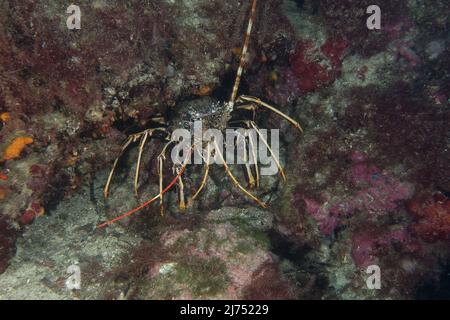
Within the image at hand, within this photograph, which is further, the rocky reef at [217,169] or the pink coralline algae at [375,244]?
the pink coralline algae at [375,244]

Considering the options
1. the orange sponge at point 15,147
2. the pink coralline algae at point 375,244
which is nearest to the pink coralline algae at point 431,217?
the pink coralline algae at point 375,244

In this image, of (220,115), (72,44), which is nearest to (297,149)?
(220,115)

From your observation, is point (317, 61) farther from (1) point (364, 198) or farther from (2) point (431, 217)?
(2) point (431, 217)

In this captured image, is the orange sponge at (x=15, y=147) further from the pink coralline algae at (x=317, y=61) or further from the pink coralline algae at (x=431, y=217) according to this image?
the pink coralline algae at (x=431, y=217)

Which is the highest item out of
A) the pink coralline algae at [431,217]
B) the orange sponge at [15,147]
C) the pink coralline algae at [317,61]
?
the pink coralline algae at [317,61]

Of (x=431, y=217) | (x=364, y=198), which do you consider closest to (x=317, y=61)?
(x=364, y=198)

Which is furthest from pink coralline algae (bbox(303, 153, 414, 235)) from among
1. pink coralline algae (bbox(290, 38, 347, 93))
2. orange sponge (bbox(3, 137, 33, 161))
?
orange sponge (bbox(3, 137, 33, 161))
